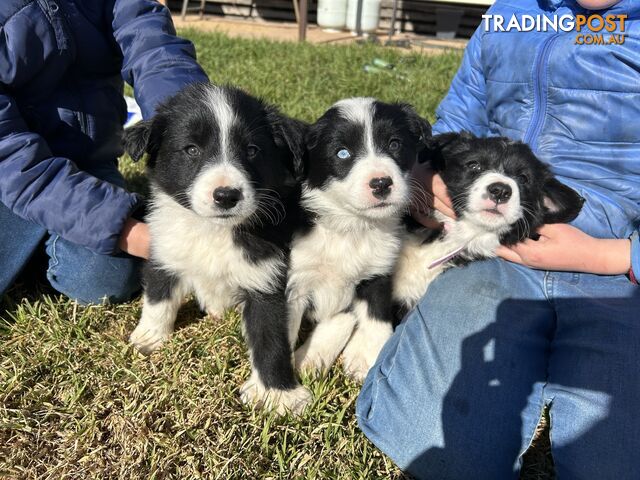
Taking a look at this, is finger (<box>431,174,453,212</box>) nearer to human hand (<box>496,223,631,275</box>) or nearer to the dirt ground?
human hand (<box>496,223,631,275</box>)

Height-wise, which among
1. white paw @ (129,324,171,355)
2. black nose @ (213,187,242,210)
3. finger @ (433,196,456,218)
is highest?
black nose @ (213,187,242,210)

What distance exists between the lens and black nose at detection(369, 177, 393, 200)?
2268mm

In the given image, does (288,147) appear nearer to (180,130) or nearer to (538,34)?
(180,130)

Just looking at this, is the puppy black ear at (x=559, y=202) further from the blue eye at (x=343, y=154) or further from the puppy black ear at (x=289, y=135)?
the puppy black ear at (x=289, y=135)

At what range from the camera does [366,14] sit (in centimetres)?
1071

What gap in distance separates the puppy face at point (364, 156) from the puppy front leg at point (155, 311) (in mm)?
791

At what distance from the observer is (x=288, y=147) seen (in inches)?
95.3

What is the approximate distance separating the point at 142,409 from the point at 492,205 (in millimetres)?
1647

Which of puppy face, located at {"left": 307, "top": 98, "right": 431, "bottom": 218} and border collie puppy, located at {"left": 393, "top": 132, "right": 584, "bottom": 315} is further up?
puppy face, located at {"left": 307, "top": 98, "right": 431, "bottom": 218}

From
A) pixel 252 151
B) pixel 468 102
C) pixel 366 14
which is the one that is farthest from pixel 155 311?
pixel 366 14

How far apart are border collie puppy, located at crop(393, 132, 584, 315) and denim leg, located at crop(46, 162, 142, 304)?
1.38m

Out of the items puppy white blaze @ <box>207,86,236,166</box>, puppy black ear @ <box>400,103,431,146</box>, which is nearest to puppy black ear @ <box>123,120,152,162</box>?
puppy white blaze @ <box>207,86,236,166</box>

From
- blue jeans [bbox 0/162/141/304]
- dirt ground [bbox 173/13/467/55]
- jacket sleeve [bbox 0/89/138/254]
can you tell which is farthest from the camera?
dirt ground [bbox 173/13/467/55]

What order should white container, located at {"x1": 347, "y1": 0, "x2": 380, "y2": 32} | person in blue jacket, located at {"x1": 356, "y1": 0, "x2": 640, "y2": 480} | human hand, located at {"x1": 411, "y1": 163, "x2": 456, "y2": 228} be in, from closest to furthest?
person in blue jacket, located at {"x1": 356, "y1": 0, "x2": 640, "y2": 480} < human hand, located at {"x1": 411, "y1": 163, "x2": 456, "y2": 228} < white container, located at {"x1": 347, "y1": 0, "x2": 380, "y2": 32}
